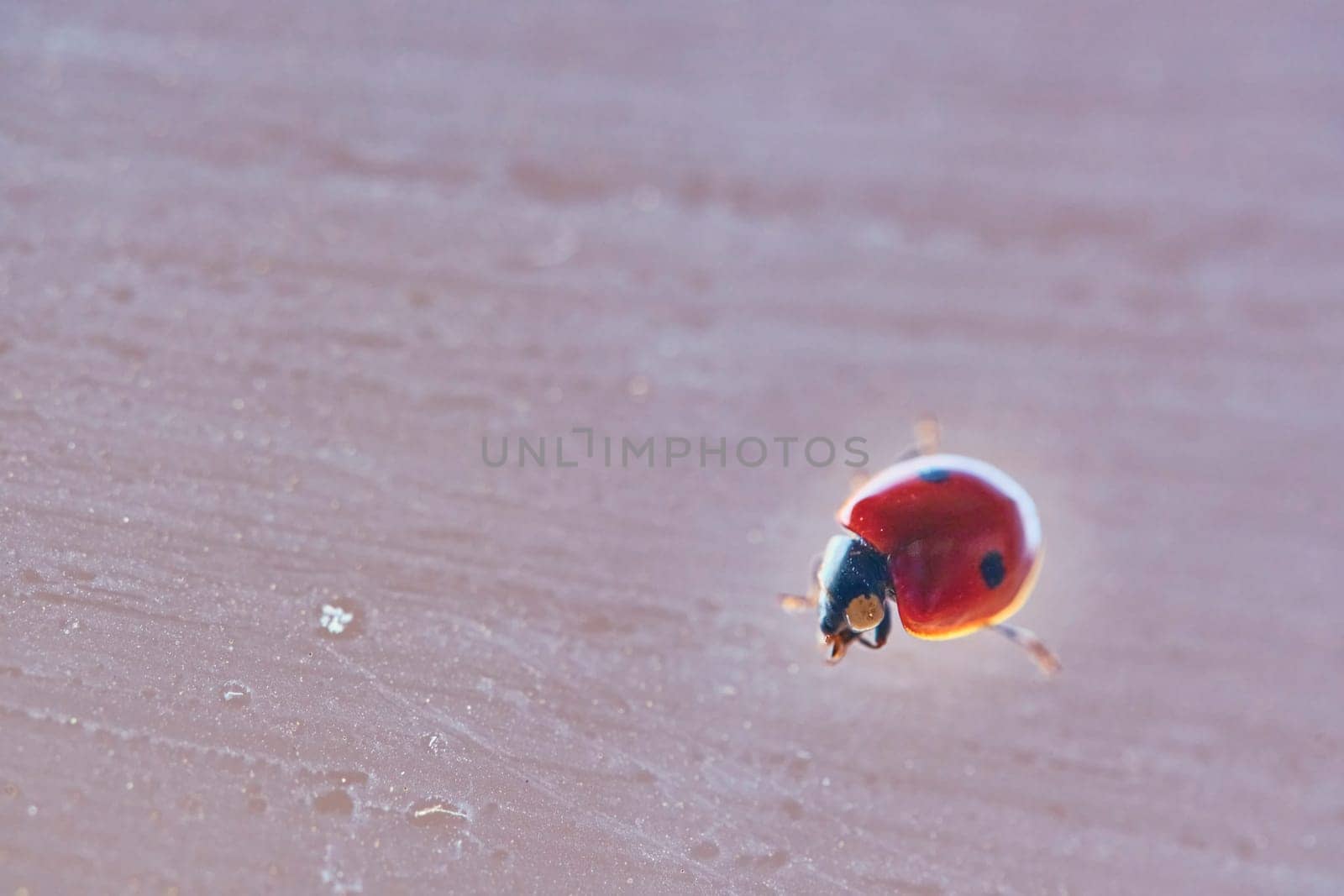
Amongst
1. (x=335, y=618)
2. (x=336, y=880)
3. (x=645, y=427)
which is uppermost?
(x=645, y=427)

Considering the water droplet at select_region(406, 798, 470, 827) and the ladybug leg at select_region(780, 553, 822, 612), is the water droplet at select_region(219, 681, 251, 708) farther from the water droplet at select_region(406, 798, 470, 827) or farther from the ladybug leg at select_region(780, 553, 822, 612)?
the ladybug leg at select_region(780, 553, 822, 612)

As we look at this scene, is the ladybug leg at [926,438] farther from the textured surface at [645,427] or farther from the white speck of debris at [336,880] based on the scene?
the white speck of debris at [336,880]

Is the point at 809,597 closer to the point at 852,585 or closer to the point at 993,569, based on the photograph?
the point at 852,585

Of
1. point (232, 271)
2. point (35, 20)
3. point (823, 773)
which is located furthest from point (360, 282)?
point (823, 773)

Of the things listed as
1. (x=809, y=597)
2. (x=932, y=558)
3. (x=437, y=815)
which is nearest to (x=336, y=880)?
(x=437, y=815)

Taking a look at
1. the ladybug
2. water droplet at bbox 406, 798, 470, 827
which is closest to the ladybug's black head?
the ladybug
